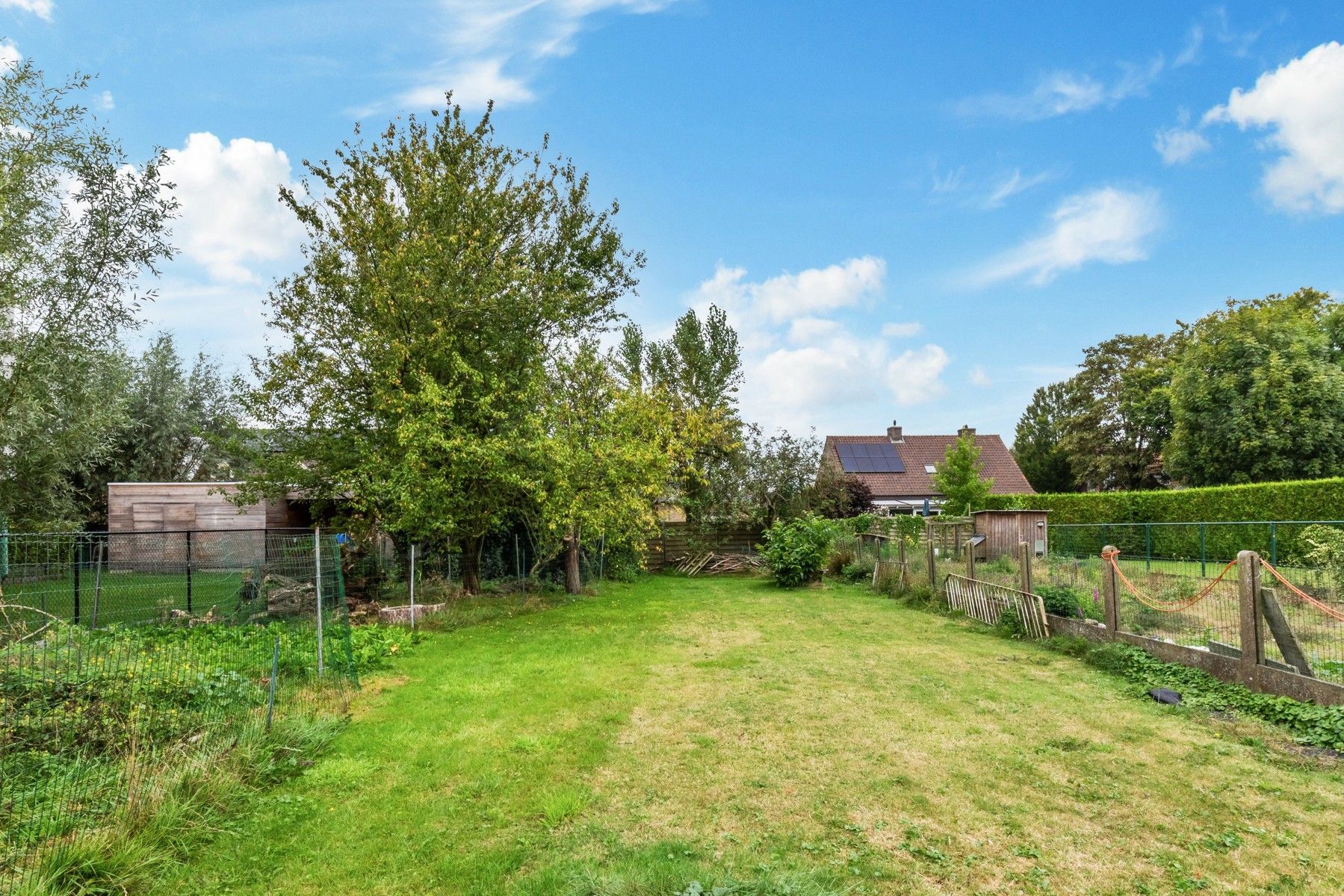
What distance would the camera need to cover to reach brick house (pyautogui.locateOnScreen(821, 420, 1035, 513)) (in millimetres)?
39094

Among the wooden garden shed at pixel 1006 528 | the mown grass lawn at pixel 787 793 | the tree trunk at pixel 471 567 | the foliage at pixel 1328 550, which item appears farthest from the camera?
the wooden garden shed at pixel 1006 528

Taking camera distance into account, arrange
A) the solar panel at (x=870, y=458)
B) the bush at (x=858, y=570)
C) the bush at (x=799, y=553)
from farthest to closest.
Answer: the solar panel at (x=870, y=458) → the bush at (x=858, y=570) → the bush at (x=799, y=553)

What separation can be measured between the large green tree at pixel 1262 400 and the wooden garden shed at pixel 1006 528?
449 inches

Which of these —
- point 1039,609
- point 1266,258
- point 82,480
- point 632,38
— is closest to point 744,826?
point 1039,609

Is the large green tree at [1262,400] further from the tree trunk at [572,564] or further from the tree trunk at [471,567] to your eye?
the tree trunk at [471,567]

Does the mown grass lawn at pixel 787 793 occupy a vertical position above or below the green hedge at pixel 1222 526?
below

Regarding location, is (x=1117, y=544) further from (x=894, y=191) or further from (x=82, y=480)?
(x=82, y=480)

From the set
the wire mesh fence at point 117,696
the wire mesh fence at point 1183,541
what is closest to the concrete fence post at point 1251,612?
the wire mesh fence at point 1183,541

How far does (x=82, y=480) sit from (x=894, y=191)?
94.5 ft

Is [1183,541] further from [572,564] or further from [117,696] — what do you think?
[117,696]

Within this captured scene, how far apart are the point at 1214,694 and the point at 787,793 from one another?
521cm

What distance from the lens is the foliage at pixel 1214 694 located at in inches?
216

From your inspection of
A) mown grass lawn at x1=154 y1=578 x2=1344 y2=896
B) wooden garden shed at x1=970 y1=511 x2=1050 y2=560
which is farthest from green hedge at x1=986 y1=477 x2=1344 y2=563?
mown grass lawn at x1=154 y1=578 x2=1344 y2=896

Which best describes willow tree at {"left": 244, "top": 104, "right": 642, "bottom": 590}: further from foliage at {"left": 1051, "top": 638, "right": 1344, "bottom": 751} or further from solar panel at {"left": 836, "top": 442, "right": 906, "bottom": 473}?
solar panel at {"left": 836, "top": 442, "right": 906, "bottom": 473}
